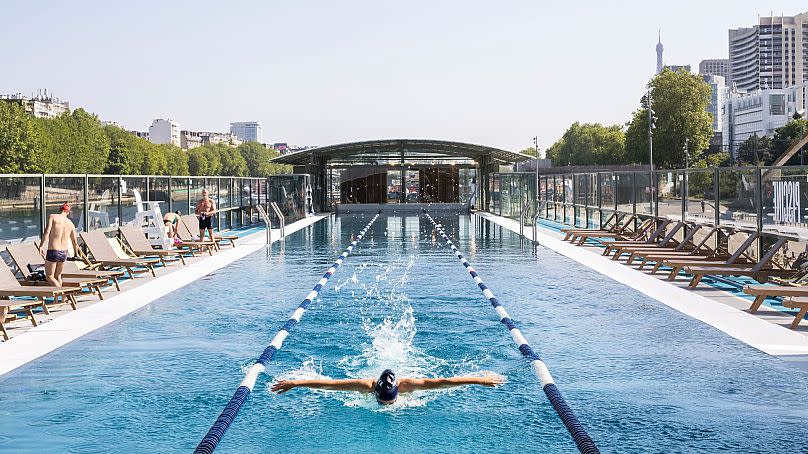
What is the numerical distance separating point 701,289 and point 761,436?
7.83 meters

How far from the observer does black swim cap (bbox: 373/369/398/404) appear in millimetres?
7086

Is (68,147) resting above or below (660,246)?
above

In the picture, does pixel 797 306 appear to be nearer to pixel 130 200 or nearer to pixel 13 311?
pixel 13 311

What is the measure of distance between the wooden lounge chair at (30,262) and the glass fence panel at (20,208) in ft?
1.41

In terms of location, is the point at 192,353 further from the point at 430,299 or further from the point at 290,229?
the point at 290,229

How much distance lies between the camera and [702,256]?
52.5 ft

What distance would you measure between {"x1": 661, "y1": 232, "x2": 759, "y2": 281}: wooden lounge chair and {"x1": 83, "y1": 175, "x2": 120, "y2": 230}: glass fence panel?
10.5 metres

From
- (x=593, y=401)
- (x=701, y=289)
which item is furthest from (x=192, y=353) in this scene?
(x=701, y=289)

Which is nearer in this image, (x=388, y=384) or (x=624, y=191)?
(x=388, y=384)

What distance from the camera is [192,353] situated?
9.38m

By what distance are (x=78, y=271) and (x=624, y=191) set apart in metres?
14.7

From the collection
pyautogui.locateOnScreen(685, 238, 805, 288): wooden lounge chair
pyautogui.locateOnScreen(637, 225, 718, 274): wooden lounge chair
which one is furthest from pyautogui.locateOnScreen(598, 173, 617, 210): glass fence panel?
pyautogui.locateOnScreen(685, 238, 805, 288): wooden lounge chair

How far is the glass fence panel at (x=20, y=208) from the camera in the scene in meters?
13.1

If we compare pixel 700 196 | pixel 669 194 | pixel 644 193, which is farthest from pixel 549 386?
pixel 644 193
